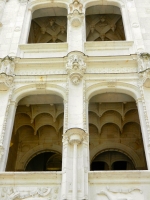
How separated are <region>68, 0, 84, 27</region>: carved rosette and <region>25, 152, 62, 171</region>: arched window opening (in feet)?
19.3

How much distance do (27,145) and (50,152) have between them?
1.07 meters

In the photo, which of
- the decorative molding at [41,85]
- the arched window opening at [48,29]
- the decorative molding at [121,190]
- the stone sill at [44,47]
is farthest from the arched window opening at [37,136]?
the decorative molding at [121,190]

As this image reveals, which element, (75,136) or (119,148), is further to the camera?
(119,148)

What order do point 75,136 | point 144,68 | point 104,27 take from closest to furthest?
point 75,136
point 144,68
point 104,27

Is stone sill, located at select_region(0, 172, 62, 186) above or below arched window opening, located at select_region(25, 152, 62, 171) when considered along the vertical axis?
below

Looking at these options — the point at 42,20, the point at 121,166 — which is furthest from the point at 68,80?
the point at 42,20

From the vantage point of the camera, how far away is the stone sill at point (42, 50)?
42.4ft

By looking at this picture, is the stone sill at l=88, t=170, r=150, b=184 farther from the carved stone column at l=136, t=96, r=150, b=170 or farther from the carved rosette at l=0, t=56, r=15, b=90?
the carved rosette at l=0, t=56, r=15, b=90

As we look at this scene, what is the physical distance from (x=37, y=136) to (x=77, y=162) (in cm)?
566

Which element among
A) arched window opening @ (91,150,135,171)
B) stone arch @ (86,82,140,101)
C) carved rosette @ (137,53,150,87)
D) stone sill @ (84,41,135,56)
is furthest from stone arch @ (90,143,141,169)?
stone sill @ (84,41,135,56)

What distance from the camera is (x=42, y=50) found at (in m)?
13.0

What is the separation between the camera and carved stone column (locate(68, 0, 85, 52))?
12844 millimetres

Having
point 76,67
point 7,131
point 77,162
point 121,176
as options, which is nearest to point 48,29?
point 76,67

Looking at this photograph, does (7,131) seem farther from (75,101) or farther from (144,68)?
(144,68)
